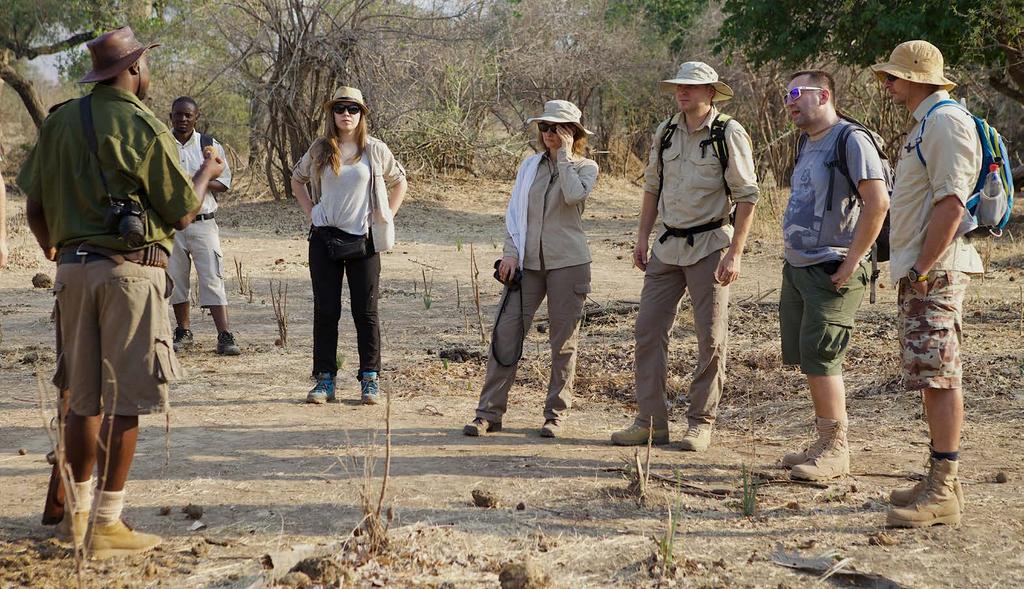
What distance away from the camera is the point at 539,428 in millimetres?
5812

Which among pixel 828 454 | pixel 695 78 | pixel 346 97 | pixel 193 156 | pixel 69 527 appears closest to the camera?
pixel 69 527

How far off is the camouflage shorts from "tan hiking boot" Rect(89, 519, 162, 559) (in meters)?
2.86

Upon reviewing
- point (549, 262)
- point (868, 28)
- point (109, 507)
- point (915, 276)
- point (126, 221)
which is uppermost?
point (868, 28)

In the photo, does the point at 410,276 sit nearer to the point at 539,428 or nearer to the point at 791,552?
the point at 539,428

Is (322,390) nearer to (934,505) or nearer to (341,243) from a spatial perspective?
(341,243)

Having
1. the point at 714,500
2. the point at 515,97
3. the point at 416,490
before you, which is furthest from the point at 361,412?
the point at 515,97

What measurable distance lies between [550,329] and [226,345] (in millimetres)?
3100

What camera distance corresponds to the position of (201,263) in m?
7.52

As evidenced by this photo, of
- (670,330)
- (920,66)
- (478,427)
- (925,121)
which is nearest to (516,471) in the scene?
(478,427)

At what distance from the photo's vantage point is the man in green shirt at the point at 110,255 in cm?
359

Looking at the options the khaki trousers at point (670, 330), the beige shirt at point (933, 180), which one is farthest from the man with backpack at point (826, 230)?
the khaki trousers at point (670, 330)

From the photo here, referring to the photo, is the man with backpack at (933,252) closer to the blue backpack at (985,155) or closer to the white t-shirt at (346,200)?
the blue backpack at (985,155)

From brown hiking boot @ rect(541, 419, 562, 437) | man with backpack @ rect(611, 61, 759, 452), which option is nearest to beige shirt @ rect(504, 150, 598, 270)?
man with backpack @ rect(611, 61, 759, 452)

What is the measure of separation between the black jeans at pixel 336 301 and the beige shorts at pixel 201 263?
162 cm
